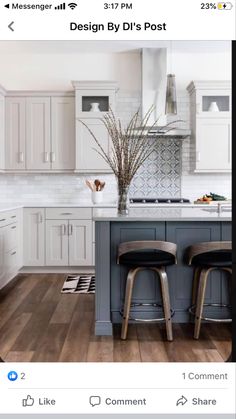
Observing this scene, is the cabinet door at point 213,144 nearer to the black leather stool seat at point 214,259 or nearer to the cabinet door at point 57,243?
the cabinet door at point 57,243

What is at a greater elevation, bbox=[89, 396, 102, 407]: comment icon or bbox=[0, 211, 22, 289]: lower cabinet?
bbox=[89, 396, 102, 407]: comment icon

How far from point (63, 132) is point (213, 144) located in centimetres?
158

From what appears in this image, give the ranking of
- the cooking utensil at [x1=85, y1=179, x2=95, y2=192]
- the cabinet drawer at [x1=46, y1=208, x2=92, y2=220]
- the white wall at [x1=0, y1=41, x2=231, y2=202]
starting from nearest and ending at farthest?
the cabinet drawer at [x1=46, y1=208, x2=92, y2=220] < the cooking utensil at [x1=85, y1=179, x2=95, y2=192] < the white wall at [x1=0, y1=41, x2=231, y2=202]

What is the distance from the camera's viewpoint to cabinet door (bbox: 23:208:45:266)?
4496 mm

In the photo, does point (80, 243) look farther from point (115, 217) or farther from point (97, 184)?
point (115, 217)

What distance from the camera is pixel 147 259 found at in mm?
2412

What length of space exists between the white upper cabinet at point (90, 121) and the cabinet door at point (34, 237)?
2.11ft

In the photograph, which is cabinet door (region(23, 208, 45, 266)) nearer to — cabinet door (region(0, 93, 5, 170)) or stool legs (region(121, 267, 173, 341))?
cabinet door (region(0, 93, 5, 170))

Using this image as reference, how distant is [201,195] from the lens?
195 inches

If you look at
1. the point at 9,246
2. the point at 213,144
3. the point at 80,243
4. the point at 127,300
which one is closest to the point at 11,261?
the point at 9,246
